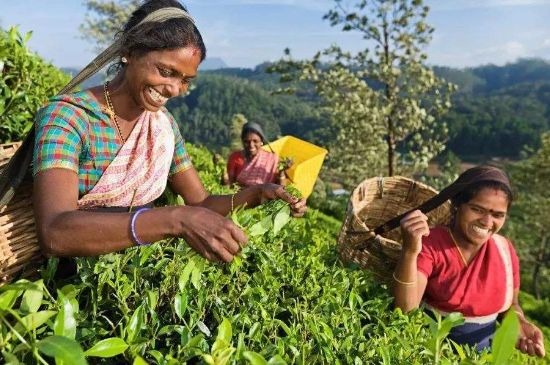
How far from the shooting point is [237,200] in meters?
2.27

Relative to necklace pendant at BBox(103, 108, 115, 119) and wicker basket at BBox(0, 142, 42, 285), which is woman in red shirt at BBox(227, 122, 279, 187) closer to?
necklace pendant at BBox(103, 108, 115, 119)

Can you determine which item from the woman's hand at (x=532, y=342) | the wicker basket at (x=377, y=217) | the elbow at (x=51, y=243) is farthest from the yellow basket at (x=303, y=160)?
the elbow at (x=51, y=243)

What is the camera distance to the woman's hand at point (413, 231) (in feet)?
8.04

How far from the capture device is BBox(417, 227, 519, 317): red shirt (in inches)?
109

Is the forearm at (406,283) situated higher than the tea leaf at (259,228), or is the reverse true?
the tea leaf at (259,228)

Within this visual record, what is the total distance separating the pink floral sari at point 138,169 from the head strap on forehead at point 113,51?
300mm

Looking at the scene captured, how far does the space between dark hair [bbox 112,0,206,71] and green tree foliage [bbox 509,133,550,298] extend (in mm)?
25500

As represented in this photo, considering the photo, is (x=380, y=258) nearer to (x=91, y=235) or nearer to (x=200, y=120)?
(x=91, y=235)

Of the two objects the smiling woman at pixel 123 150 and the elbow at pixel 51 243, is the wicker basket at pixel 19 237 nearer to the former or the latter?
the smiling woman at pixel 123 150

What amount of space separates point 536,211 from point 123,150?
28.8 meters

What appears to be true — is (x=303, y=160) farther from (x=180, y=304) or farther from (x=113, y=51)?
(x=180, y=304)

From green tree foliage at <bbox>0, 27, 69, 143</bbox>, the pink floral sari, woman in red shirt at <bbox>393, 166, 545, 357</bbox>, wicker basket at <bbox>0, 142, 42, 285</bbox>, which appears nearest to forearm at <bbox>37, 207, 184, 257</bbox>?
wicker basket at <bbox>0, 142, 42, 285</bbox>

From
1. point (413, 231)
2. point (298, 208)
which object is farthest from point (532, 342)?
point (298, 208)

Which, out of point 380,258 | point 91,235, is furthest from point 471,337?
point 91,235
